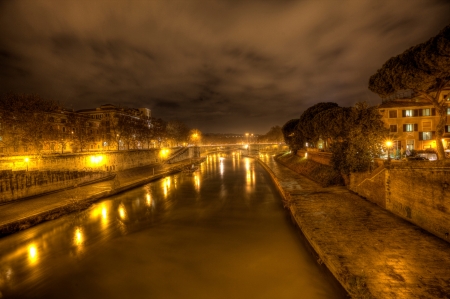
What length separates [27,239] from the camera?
12891 mm

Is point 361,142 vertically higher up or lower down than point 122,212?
higher up

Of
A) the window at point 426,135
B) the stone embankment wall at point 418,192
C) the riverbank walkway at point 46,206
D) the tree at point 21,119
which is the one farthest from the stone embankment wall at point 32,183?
the window at point 426,135

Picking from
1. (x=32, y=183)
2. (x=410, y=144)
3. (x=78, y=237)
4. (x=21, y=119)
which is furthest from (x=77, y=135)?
(x=410, y=144)

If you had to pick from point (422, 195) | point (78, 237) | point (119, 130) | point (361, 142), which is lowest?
point (78, 237)

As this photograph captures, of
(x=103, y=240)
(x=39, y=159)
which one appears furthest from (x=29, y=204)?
(x=39, y=159)

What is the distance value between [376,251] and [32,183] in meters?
23.5

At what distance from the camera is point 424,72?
1366cm

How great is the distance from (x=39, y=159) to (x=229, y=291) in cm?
2791

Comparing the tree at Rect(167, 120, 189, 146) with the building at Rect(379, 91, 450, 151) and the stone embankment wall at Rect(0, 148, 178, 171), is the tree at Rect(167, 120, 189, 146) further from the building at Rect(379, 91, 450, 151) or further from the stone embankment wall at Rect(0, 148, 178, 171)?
the building at Rect(379, 91, 450, 151)

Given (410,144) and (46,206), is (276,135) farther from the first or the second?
(46,206)

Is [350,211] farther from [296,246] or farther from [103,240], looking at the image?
[103,240]

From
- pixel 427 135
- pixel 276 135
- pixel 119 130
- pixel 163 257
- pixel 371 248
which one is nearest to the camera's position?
pixel 371 248

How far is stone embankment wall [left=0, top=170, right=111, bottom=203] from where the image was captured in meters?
16.5

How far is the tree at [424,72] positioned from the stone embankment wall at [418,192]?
399 centimetres
